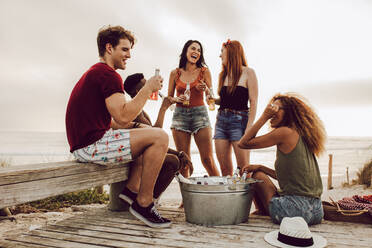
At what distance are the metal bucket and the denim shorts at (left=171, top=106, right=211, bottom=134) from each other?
1.31m

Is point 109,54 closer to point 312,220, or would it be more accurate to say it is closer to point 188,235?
point 188,235

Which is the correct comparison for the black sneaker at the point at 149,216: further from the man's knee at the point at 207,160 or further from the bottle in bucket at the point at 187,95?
the bottle in bucket at the point at 187,95

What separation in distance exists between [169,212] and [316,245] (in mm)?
1701

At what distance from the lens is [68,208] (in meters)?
5.77

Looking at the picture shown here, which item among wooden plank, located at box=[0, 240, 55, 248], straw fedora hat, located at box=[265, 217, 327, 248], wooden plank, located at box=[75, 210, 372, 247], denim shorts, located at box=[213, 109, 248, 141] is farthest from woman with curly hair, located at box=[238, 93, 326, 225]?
wooden plank, located at box=[0, 240, 55, 248]

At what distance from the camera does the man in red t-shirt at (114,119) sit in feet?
8.69

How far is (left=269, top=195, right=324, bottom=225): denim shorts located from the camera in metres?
2.79

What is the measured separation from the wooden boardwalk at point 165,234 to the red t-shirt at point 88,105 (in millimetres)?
822

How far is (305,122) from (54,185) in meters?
2.29

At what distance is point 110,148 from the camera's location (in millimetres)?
2727

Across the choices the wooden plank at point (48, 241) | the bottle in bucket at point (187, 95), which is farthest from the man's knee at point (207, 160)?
the wooden plank at point (48, 241)

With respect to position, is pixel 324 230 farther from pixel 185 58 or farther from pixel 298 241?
pixel 185 58

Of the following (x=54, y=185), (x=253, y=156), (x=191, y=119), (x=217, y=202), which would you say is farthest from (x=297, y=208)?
(x=253, y=156)

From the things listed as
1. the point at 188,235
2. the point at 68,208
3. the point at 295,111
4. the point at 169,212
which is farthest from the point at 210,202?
the point at 68,208
